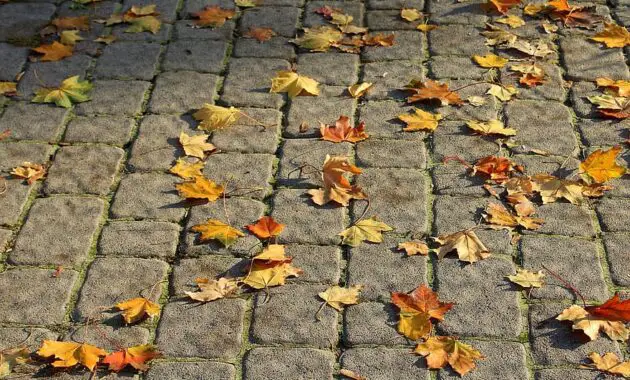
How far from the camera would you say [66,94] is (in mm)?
4746

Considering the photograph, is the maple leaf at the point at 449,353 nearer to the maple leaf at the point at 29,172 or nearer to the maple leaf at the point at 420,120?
the maple leaf at the point at 420,120

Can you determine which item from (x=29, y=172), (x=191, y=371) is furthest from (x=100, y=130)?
(x=191, y=371)

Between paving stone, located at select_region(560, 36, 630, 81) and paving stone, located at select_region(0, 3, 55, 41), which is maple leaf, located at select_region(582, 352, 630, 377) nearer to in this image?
paving stone, located at select_region(560, 36, 630, 81)

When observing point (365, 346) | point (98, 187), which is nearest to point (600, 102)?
point (365, 346)

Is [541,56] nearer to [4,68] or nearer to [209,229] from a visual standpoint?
[209,229]

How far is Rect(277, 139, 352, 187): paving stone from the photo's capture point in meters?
4.16

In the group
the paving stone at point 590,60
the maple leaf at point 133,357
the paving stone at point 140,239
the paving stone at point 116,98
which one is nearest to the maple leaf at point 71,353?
the maple leaf at point 133,357

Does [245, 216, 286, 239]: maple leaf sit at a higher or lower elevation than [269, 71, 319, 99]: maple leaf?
higher

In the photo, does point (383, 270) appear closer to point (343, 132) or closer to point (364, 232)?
point (364, 232)

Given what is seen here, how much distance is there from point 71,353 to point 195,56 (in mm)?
2191

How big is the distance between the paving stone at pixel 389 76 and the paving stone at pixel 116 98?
3.65ft

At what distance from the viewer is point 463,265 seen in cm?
367

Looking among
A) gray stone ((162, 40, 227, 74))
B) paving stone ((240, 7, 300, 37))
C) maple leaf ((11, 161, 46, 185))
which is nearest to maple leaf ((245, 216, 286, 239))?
maple leaf ((11, 161, 46, 185))

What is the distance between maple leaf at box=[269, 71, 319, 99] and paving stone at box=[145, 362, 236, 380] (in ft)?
5.94
